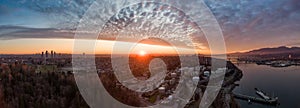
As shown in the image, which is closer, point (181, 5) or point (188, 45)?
point (181, 5)

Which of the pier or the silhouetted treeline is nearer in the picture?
the silhouetted treeline

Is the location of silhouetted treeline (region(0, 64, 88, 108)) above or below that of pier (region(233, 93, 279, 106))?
above

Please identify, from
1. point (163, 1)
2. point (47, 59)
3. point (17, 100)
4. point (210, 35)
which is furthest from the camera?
point (47, 59)

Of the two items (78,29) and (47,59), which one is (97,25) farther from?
(47,59)

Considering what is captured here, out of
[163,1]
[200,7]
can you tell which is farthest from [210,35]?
[163,1]

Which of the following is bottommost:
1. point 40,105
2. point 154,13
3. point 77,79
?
point 40,105

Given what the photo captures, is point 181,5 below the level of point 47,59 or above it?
above

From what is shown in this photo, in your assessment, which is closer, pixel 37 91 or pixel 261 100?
pixel 37 91

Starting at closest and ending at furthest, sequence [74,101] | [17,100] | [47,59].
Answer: [17,100] → [74,101] → [47,59]

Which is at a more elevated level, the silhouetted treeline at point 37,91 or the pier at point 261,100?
the silhouetted treeline at point 37,91

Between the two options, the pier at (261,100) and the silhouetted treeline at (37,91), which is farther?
the pier at (261,100)

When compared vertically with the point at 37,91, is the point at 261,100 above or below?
below
